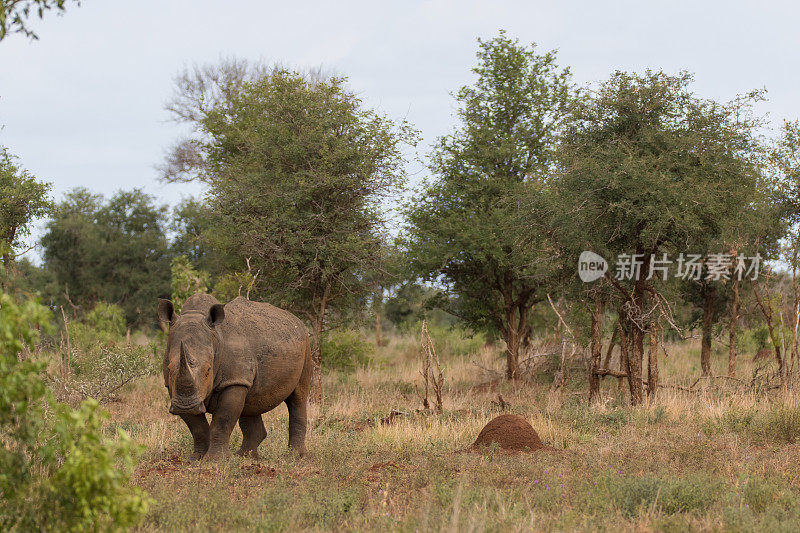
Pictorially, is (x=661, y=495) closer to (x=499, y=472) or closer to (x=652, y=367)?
(x=499, y=472)

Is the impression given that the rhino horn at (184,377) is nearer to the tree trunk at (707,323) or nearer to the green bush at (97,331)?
the green bush at (97,331)

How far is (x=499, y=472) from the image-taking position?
8.07m

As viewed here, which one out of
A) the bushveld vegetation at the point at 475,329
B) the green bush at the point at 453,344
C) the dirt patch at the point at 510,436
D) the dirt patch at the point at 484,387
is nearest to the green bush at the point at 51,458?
the bushveld vegetation at the point at 475,329

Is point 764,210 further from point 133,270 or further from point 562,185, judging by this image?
point 133,270

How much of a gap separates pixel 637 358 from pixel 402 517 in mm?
9510

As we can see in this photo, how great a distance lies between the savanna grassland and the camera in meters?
6.32

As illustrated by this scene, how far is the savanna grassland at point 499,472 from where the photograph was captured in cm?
632

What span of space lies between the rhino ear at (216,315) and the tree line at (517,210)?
557cm

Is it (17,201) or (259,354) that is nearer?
(259,354)

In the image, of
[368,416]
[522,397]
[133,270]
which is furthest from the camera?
[133,270]

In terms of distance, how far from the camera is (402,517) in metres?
6.45

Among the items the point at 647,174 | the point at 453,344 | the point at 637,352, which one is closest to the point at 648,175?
the point at 647,174

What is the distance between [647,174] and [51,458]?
35.8ft

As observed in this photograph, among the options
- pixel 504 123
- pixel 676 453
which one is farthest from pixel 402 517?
pixel 504 123
